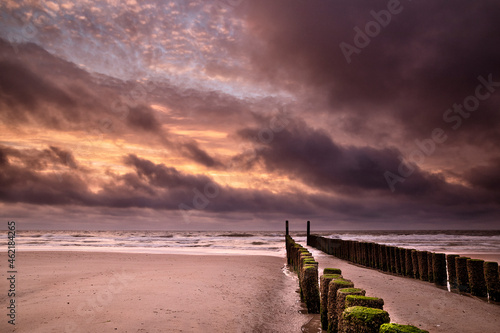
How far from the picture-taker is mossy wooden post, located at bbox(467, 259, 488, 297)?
8500 millimetres

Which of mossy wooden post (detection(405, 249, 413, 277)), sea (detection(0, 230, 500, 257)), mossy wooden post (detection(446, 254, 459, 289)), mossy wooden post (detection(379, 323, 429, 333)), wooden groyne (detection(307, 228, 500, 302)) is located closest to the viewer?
mossy wooden post (detection(379, 323, 429, 333))

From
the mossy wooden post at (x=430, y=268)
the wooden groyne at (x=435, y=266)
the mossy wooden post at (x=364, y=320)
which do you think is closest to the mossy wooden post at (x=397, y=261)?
the wooden groyne at (x=435, y=266)

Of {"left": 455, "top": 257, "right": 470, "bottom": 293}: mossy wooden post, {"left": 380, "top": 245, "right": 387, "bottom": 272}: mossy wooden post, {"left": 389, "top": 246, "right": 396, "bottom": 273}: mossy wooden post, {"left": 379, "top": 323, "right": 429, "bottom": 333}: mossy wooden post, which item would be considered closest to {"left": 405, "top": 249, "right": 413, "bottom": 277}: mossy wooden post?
{"left": 389, "top": 246, "right": 396, "bottom": 273}: mossy wooden post

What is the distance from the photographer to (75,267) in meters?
12.2

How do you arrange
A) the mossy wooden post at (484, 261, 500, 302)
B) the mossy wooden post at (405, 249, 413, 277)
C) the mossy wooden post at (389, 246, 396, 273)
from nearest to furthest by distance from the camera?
the mossy wooden post at (484, 261, 500, 302), the mossy wooden post at (405, 249, 413, 277), the mossy wooden post at (389, 246, 396, 273)

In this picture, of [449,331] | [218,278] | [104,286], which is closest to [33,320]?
[104,286]

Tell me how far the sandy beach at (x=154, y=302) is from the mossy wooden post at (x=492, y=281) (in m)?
4.80

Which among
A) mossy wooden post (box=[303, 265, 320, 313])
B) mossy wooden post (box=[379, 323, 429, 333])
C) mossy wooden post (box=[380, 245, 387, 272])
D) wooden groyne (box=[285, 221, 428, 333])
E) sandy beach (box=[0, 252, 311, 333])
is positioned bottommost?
mossy wooden post (box=[380, 245, 387, 272])

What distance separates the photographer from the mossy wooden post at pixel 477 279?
27.9ft

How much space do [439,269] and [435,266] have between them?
5.4 inches

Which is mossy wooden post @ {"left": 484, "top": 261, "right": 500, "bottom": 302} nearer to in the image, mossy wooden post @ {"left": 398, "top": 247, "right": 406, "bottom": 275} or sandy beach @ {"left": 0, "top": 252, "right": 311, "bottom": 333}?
mossy wooden post @ {"left": 398, "top": 247, "right": 406, "bottom": 275}

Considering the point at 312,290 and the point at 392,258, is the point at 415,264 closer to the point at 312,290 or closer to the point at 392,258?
the point at 392,258

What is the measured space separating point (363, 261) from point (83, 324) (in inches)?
546

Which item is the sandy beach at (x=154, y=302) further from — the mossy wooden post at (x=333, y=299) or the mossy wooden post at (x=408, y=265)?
the mossy wooden post at (x=408, y=265)
